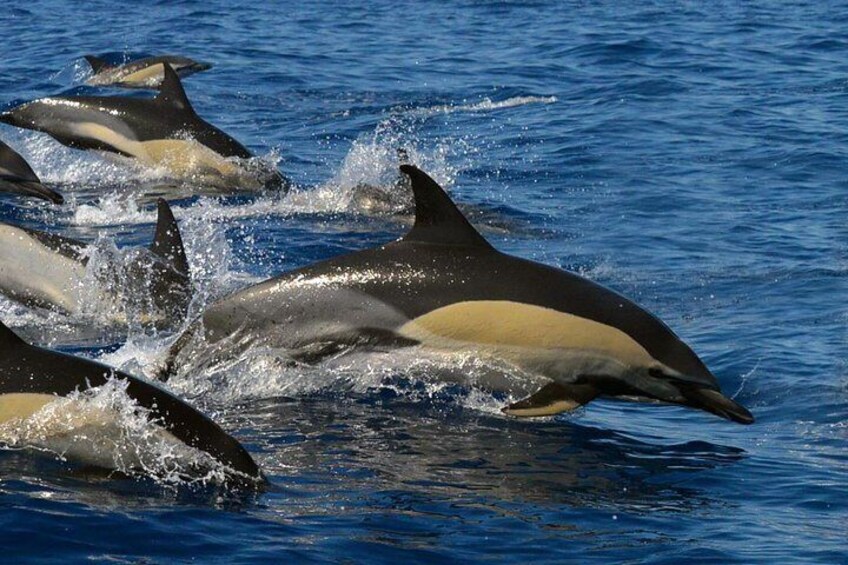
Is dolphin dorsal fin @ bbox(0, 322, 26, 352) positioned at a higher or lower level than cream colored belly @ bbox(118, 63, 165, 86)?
higher

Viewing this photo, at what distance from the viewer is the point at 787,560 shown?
24.0 feet

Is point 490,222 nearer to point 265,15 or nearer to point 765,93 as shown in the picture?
point 765,93

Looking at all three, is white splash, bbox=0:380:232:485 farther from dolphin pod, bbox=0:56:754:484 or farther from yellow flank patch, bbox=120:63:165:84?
yellow flank patch, bbox=120:63:165:84

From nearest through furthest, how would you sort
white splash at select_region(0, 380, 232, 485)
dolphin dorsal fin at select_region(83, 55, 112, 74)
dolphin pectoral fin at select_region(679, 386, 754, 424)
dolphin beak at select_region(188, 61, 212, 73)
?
white splash at select_region(0, 380, 232, 485) → dolphin pectoral fin at select_region(679, 386, 754, 424) → dolphin dorsal fin at select_region(83, 55, 112, 74) → dolphin beak at select_region(188, 61, 212, 73)

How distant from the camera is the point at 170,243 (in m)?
11.9

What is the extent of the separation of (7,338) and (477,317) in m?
2.76

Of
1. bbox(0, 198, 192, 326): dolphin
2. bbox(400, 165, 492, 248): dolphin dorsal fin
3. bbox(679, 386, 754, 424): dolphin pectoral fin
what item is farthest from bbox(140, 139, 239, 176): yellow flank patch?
bbox(679, 386, 754, 424): dolphin pectoral fin

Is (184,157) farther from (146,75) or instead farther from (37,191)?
(146,75)

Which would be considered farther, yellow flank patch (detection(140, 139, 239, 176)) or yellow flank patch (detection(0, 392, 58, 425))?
yellow flank patch (detection(140, 139, 239, 176))

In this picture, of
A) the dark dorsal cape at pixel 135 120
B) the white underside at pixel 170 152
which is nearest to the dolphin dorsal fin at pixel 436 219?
the white underside at pixel 170 152

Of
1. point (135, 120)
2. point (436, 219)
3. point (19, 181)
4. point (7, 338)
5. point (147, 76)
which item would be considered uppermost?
point (436, 219)

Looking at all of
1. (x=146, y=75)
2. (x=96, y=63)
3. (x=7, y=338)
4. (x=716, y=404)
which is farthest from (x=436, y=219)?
(x=96, y=63)

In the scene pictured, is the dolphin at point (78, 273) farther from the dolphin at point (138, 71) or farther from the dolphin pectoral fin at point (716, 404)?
the dolphin at point (138, 71)

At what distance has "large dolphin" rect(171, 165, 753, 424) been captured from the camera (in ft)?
30.1
